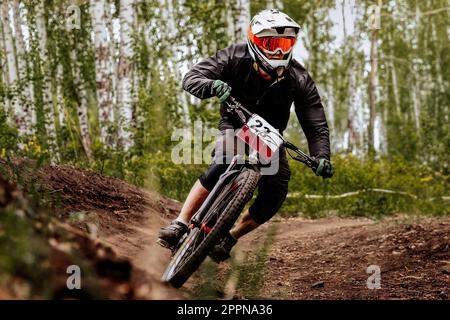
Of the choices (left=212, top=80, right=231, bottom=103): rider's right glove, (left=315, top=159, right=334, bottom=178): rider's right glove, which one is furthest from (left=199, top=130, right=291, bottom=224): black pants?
(left=212, top=80, right=231, bottom=103): rider's right glove

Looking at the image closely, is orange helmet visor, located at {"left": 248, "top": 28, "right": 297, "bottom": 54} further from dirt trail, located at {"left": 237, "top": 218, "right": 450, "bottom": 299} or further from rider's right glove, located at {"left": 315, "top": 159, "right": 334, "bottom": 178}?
dirt trail, located at {"left": 237, "top": 218, "right": 450, "bottom": 299}

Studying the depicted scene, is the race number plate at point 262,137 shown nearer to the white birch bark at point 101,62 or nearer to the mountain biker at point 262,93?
the mountain biker at point 262,93

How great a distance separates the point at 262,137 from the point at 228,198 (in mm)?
487

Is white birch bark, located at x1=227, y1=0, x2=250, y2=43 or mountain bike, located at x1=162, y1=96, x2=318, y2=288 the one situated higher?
white birch bark, located at x1=227, y1=0, x2=250, y2=43

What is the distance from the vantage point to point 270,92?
496cm

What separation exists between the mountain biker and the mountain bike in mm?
202

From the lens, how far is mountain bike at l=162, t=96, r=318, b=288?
401 cm

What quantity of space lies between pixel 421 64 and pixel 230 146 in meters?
29.2

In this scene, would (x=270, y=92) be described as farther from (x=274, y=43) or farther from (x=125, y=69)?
(x=125, y=69)

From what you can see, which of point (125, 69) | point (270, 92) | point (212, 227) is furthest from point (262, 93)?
point (125, 69)

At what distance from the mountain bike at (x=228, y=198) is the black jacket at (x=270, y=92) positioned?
405 millimetres

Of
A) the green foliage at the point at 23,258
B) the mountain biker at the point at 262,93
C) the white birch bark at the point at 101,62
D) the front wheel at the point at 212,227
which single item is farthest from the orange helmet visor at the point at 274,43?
the white birch bark at the point at 101,62

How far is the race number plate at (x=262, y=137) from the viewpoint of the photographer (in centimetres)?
443

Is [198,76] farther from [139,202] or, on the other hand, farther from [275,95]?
[139,202]
